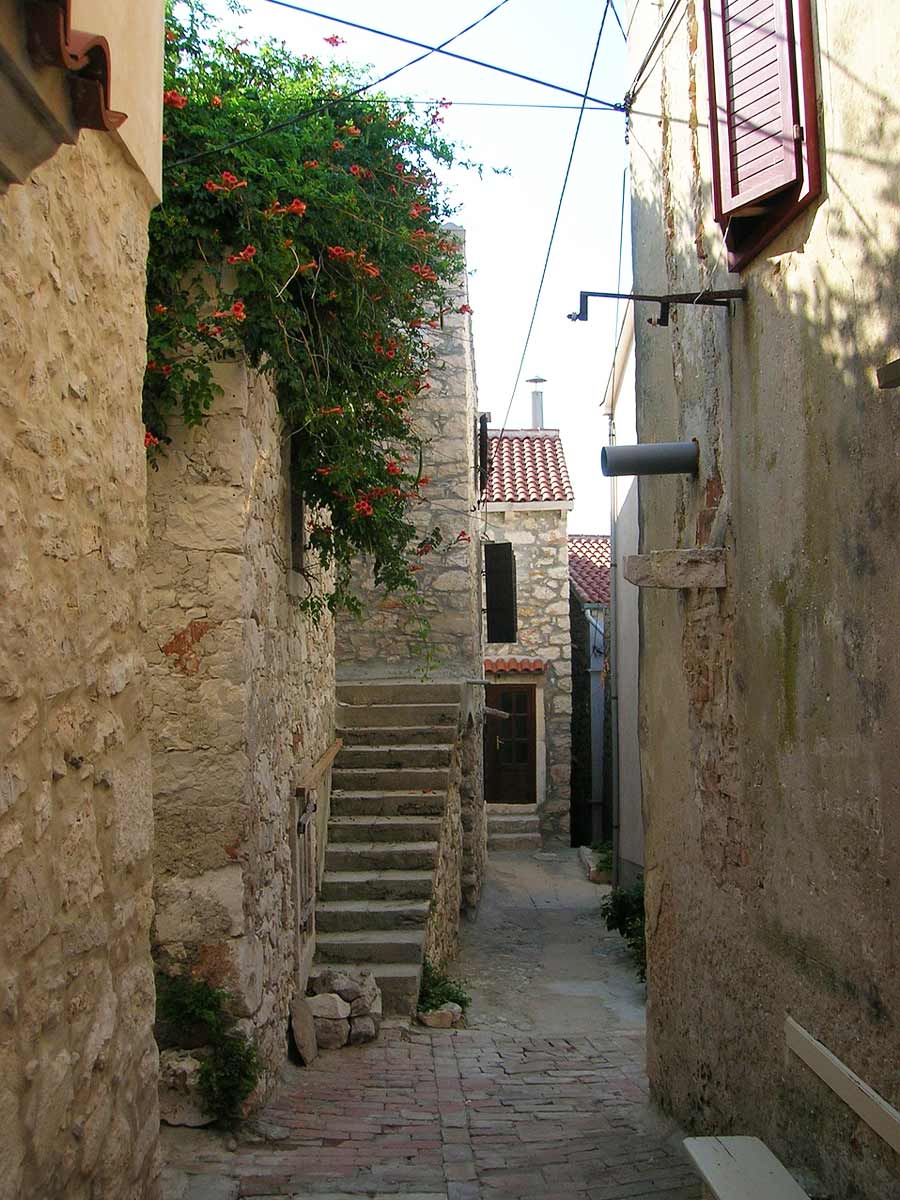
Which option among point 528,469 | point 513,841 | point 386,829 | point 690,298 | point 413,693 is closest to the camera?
point 690,298

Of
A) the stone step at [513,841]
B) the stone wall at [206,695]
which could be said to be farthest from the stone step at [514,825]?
the stone wall at [206,695]

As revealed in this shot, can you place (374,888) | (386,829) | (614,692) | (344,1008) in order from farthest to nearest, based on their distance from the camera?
(614,692)
(386,829)
(374,888)
(344,1008)

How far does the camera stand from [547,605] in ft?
56.5

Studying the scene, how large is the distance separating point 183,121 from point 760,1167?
4.50m

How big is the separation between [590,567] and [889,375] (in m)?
17.6

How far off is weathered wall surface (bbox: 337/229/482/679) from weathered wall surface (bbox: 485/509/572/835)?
5.39 metres

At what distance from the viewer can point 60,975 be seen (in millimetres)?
2404

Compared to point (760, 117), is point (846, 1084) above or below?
below

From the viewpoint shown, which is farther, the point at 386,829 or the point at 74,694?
the point at 386,829

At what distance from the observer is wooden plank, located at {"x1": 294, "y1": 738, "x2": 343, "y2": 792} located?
6.27 m

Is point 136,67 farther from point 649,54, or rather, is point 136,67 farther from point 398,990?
point 398,990

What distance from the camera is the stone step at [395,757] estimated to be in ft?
29.1

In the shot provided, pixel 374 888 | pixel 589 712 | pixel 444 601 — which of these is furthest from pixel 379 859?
pixel 589 712

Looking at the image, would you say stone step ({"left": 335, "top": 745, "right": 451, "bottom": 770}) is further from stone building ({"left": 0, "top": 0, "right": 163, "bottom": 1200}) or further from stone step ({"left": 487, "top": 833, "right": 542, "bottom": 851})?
stone step ({"left": 487, "top": 833, "right": 542, "bottom": 851})
